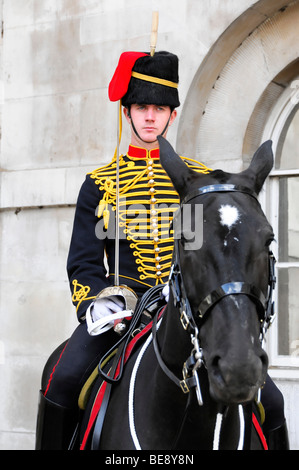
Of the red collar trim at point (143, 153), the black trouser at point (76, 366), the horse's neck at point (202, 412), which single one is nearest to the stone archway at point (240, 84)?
the red collar trim at point (143, 153)

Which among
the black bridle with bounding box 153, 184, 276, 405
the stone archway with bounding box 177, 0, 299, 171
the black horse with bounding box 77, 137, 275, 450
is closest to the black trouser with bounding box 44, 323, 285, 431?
the black horse with bounding box 77, 137, 275, 450

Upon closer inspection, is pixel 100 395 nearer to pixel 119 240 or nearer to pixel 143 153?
pixel 119 240

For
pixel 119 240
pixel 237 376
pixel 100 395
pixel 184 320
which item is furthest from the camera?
pixel 119 240

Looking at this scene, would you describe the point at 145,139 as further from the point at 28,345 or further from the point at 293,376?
the point at 28,345

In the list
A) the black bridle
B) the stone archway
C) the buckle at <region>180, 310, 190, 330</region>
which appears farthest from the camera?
the stone archway

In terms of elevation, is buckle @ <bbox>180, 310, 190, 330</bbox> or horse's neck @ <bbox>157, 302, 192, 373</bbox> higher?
buckle @ <bbox>180, 310, 190, 330</bbox>

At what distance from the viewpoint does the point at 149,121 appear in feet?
12.6

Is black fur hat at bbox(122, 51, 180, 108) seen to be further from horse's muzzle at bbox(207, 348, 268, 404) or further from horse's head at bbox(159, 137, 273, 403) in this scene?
horse's muzzle at bbox(207, 348, 268, 404)

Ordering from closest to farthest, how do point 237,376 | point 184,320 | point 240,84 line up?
1. point 237,376
2. point 184,320
3. point 240,84

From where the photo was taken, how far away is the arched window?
Answer: 19.9 ft

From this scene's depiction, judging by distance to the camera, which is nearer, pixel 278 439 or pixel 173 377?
pixel 173 377

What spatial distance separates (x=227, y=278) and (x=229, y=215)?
0.22 m

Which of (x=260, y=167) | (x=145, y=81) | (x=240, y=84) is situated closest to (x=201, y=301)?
(x=260, y=167)

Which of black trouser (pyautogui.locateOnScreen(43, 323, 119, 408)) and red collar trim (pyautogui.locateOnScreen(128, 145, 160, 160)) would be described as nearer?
black trouser (pyautogui.locateOnScreen(43, 323, 119, 408))
